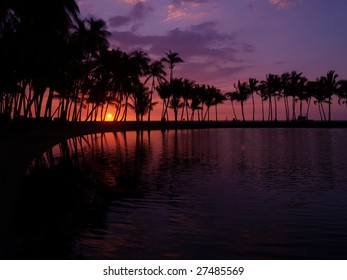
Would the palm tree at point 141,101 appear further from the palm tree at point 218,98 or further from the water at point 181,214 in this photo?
the water at point 181,214

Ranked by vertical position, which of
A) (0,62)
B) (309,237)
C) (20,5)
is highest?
(20,5)

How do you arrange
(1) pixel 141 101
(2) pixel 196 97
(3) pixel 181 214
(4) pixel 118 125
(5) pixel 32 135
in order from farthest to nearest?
(2) pixel 196 97 < (1) pixel 141 101 < (4) pixel 118 125 < (5) pixel 32 135 < (3) pixel 181 214

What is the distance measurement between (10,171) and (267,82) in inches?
3867

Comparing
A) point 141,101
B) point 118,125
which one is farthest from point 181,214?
point 141,101

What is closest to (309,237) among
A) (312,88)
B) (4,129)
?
(4,129)

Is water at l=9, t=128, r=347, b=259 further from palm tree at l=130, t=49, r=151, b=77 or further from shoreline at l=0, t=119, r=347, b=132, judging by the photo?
palm tree at l=130, t=49, r=151, b=77

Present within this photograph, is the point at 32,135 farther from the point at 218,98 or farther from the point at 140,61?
the point at 218,98

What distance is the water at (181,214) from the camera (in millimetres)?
7602

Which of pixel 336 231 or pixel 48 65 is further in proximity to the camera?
pixel 48 65

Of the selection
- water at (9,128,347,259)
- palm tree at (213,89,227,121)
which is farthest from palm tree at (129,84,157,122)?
water at (9,128,347,259)

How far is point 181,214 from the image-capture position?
10.5 metres

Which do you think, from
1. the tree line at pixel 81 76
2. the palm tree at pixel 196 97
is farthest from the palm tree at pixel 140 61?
the palm tree at pixel 196 97

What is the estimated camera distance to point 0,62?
2964cm

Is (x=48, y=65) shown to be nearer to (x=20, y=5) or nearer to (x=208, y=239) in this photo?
(x=20, y=5)
